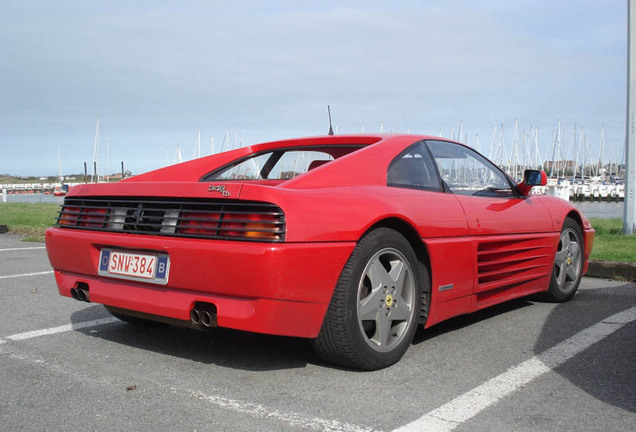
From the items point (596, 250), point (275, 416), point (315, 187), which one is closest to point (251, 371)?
point (275, 416)

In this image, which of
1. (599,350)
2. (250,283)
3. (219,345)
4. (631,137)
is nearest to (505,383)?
(599,350)

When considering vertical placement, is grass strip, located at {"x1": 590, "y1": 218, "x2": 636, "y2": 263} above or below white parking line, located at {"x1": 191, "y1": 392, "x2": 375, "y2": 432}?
below

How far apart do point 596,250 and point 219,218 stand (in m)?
6.46

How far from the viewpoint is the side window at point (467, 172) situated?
4.27 metres

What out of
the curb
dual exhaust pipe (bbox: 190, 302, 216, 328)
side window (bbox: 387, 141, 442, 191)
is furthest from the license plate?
the curb

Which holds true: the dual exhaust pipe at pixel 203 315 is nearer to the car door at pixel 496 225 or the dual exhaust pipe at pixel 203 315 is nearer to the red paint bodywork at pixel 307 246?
the red paint bodywork at pixel 307 246

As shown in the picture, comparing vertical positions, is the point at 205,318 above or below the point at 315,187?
below

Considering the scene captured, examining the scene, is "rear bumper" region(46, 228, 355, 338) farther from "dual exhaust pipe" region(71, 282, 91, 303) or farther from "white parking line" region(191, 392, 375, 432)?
"dual exhaust pipe" region(71, 282, 91, 303)

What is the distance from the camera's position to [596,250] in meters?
8.09

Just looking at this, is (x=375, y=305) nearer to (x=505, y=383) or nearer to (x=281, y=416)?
(x=505, y=383)

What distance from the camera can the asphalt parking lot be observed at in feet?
8.75

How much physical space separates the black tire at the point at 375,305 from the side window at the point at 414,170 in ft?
1.52

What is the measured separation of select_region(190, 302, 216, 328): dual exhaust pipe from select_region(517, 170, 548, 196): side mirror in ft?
9.51

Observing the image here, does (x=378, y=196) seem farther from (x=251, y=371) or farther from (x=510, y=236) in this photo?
(x=510, y=236)
